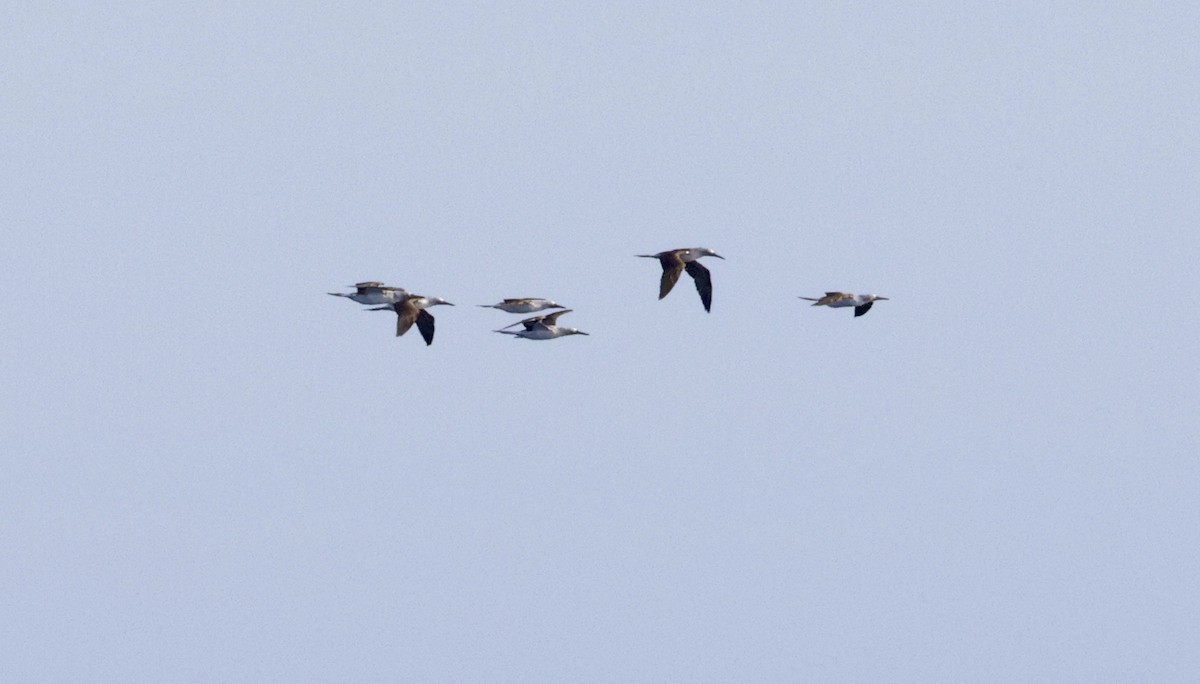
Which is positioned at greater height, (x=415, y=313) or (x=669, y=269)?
(x=669, y=269)

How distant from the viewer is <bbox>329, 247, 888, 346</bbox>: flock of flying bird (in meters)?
79.1

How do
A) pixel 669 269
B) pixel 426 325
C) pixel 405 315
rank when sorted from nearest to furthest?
1. pixel 405 315
2. pixel 669 269
3. pixel 426 325

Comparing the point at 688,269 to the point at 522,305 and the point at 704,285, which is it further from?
the point at 522,305

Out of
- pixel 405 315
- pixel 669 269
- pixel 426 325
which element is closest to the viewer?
pixel 405 315

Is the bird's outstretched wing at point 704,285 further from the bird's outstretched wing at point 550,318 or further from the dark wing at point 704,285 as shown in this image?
the bird's outstretched wing at point 550,318

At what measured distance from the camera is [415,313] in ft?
259

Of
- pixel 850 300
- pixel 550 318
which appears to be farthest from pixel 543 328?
pixel 850 300

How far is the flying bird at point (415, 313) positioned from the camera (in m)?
77.4

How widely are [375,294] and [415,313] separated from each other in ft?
5.75

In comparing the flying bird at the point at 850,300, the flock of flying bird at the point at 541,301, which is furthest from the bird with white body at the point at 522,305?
the flying bird at the point at 850,300

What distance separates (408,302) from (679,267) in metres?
10.8

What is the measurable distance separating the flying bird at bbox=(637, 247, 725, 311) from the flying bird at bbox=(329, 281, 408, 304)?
9.80m

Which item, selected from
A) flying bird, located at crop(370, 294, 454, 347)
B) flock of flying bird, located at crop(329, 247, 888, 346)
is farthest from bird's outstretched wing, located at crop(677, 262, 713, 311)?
flying bird, located at crop(370, 294, 454, 347)

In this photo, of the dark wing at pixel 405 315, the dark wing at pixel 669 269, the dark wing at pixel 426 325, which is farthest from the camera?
the dark wing at pixel 426 325
